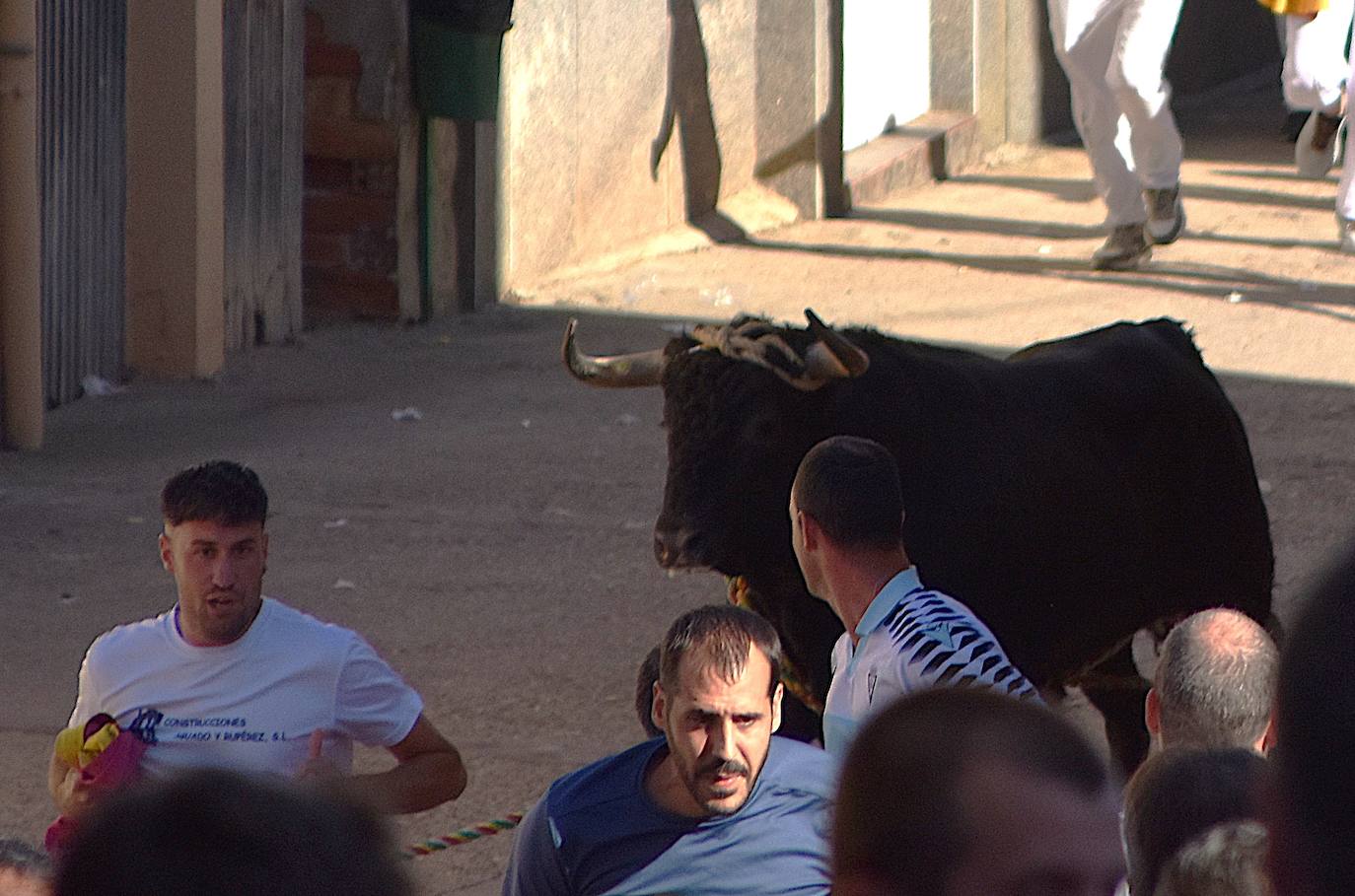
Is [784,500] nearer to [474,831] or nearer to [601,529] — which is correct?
[474,831]

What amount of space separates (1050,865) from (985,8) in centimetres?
1757

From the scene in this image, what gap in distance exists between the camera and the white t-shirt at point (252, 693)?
14.4ft

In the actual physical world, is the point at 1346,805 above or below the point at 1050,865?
above

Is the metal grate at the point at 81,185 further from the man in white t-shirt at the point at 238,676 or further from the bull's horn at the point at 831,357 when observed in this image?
the man in white t-shirt at the point at 238,676

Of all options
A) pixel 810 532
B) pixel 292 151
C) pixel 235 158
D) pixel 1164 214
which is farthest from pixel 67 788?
pixel 1164 214

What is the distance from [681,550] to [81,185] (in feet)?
21.4

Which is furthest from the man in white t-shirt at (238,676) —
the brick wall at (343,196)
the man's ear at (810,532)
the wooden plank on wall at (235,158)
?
the brick wall at (343,196)

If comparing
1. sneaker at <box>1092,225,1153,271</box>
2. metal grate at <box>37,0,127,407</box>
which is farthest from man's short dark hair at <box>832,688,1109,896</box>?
sneaker at <box>1092,225,1153,271</box>

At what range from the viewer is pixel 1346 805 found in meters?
1.47

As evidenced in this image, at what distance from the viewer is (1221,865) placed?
267 cm

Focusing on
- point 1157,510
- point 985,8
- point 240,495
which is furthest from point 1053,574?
point 985,8

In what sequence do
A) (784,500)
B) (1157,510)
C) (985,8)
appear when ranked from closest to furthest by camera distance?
(784,500), (1157,510), (985,8)

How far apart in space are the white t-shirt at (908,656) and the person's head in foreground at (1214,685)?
29 cm

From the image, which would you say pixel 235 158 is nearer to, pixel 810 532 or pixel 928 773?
pixel 810 532
